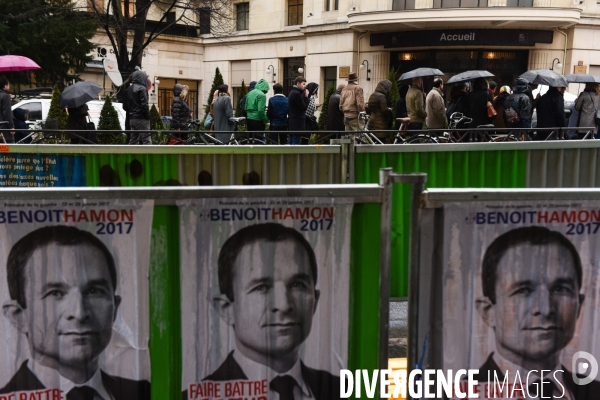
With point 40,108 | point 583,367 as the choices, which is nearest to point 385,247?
point 583,367

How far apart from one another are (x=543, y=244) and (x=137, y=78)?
10.9m

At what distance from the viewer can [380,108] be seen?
13.9m

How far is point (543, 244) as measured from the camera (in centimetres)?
350

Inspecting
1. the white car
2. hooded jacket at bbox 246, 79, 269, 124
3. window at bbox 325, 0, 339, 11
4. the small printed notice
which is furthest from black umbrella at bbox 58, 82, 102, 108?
window at bbox 325, 0, 339, 11

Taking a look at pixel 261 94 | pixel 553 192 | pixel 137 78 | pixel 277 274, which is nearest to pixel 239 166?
pixel 277 274

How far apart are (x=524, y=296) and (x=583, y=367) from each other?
0.54m

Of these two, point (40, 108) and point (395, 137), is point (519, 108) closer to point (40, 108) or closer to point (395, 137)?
point (395, 137)

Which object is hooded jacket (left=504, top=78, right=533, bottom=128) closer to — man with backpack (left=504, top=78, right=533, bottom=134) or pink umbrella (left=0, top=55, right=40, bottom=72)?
man with backpack (left=504, top=78, right=533, bottom=134)

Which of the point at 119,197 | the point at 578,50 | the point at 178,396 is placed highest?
the point at 578,50

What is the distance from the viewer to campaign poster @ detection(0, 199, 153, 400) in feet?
11.1

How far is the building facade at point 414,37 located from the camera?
31.3 metres

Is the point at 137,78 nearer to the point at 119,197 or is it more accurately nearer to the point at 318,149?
the point at 318,149

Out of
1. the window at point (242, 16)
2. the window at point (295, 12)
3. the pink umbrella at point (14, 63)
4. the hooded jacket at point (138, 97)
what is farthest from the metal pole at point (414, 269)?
the window at point (242, 16)

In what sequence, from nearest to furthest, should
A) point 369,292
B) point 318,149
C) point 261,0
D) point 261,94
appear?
point 369,292, point 318,149, point 261,94, point 261,0
